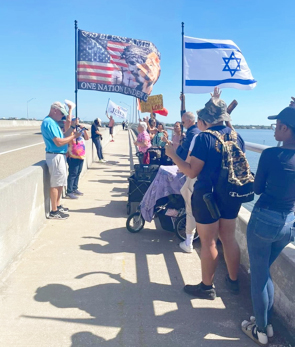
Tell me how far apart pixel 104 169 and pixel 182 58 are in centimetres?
512

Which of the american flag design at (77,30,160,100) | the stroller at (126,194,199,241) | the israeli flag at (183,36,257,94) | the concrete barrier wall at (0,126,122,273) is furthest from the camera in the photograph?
the american flag design at (77,30,160,100)

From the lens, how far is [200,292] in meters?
3.13

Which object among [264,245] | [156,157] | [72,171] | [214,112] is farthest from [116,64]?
[264,245]

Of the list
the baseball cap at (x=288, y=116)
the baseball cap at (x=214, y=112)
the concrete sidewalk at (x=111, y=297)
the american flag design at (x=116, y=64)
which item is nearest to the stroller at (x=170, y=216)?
the concrete sidewalk at (x=111, y=297)

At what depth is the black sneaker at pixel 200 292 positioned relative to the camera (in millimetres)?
3111

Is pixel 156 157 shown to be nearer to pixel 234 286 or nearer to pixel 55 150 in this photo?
pixel 55 150

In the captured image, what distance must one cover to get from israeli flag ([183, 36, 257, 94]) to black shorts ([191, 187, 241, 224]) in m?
4.18

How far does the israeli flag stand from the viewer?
6.62 m

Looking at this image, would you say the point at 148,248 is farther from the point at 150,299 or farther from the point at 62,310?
the point at 62,310

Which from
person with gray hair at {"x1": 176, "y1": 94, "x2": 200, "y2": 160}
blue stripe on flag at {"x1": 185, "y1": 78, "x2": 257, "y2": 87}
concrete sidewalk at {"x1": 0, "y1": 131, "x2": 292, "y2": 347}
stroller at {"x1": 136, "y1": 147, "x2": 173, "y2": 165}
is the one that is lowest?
concrete sidewalk at {"x1": 0, "y1": 131, "x2": 292, "y2": 347}

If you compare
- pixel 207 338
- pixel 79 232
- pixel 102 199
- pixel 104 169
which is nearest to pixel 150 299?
pixel 207 338

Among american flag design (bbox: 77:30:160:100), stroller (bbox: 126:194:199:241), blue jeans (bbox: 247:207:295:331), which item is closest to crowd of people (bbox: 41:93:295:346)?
blue jeans (bbox: 247:207:295:331)

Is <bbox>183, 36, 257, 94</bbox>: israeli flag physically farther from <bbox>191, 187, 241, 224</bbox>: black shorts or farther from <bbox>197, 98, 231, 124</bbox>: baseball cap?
<bbox>191, 187, 241, 224</bbox>: black shorts

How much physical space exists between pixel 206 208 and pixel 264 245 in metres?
0.65
